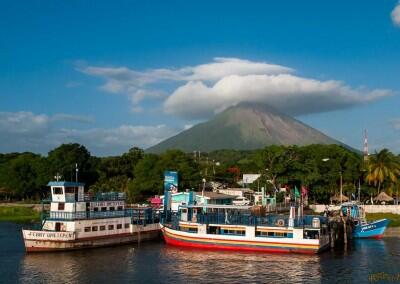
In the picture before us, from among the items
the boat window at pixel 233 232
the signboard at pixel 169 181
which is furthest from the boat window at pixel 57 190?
the signboard at pixel 169 181

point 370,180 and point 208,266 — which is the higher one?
point 370,180

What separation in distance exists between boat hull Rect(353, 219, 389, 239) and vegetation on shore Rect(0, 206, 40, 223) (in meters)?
42.4

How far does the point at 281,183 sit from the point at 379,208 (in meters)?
18.2

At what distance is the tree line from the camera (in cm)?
7500

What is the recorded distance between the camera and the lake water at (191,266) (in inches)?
1324

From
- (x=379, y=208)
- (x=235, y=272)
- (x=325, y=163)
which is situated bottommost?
(x=235, y=272)

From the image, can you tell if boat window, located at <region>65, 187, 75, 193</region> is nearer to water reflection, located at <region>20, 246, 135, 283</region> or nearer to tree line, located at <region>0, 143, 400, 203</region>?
water reflection, located at <region>20, 246, 135, 283</region>

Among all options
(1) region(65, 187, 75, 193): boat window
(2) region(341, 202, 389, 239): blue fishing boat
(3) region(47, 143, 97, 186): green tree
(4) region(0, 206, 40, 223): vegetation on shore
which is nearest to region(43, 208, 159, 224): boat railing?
(1) region(65, 187, 75, 193): boat window

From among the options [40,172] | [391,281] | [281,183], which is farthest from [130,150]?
[391,281]

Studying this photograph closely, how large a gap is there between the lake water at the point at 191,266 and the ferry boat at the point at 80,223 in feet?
3.79

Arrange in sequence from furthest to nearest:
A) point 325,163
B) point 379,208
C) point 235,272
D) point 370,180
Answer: point 325,163
point 370,180
point 379,208
point 235,272

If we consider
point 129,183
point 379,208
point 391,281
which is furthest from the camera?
point 129,183

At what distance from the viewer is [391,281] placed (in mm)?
32469

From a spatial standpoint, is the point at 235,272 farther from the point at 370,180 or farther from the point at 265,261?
the point at 370,180
